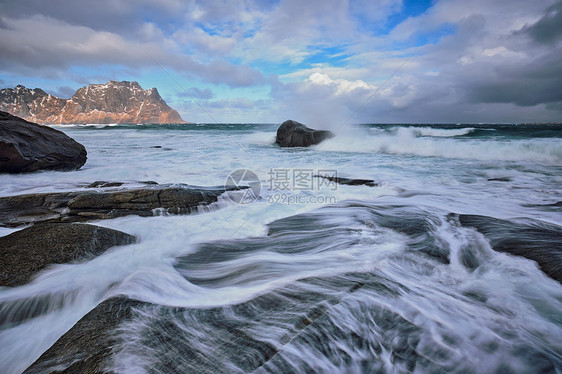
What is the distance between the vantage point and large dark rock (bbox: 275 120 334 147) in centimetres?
1543

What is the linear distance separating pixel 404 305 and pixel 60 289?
2730mm

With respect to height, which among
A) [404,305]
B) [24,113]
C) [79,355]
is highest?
[24,113]

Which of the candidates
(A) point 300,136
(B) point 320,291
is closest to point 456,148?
(A) point 300,136

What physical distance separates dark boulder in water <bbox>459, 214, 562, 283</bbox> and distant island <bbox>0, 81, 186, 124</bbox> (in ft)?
359

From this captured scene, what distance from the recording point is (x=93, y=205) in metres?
3.91

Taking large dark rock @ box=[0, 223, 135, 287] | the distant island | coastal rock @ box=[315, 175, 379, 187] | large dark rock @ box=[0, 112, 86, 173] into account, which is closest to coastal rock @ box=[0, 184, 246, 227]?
large dark rock @ box=[0, 223, 135, 287]

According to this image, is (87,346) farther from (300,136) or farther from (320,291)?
(300,136)

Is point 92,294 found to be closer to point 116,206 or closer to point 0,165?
point 116,206

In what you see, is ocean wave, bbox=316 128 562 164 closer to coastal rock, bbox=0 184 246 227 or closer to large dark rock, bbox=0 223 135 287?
coastal rock, bbox=0 184 246 227

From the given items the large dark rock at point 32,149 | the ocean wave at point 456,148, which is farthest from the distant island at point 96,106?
the large dark rock at point 32,149

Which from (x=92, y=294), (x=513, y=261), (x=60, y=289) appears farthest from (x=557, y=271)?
(x=60, y=289)

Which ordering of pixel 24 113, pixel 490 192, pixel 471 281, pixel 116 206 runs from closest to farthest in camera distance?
pixel 471 281
pixel 116 206
pixel 490 192
pixel 24 113

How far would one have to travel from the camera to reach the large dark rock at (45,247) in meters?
2.18

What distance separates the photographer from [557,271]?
2285mm
